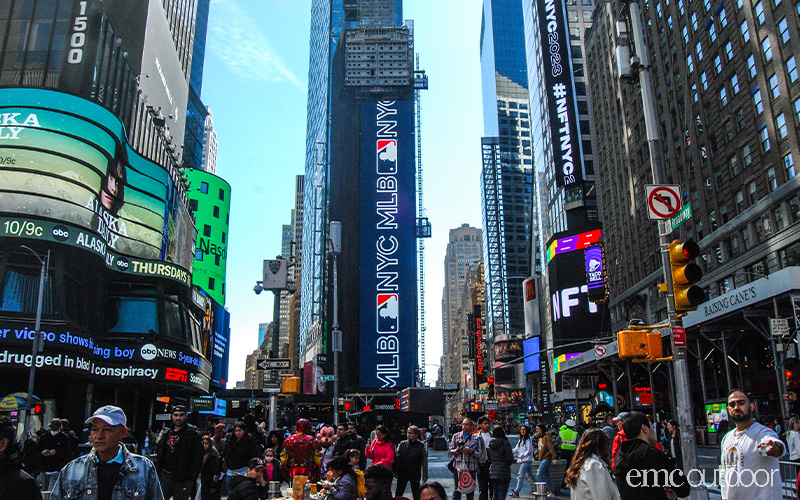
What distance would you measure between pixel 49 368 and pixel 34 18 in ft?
73.1

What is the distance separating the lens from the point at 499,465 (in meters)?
12.4

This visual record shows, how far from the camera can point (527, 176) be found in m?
176

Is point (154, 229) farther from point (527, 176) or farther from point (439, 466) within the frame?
point (527, 176)

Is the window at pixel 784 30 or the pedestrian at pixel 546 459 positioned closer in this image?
the pedestrian at pixel 546 459

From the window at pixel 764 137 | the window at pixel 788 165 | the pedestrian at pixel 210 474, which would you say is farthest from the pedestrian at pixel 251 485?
the window at pixel 764 137

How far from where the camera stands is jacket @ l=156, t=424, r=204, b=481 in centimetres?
1015

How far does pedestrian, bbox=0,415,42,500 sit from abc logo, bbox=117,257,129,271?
36422 millimetres

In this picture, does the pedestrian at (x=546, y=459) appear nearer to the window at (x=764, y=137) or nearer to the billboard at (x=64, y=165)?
the billboard at (x=64, y=165)

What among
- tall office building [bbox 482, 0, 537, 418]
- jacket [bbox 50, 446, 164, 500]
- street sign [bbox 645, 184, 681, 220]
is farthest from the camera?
tall office building [bbox 482, 0, 537, 418]

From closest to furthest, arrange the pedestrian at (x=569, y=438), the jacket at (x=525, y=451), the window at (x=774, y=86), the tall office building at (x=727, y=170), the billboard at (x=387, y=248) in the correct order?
1. the jacket at (x=525, y=451)
2. the pedestrian at (x=569, y=438)
3. the tall office building at (x=727, y=170)
4. the window at (x=774, y=86)
5. the billboard at (x=387, y=248)

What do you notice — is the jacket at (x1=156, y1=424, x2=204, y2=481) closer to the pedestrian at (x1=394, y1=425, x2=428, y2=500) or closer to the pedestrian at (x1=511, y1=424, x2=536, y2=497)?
the pedestrian at (x1=394, y1=425, x2=428, y2=500)

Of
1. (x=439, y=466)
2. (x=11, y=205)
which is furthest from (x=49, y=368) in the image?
(x=439, y=466)

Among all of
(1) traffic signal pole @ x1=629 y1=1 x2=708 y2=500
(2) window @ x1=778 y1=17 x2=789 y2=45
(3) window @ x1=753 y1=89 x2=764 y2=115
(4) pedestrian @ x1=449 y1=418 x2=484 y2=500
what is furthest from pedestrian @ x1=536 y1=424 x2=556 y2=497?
(3) window @ x1=753 y1=89 x2=764 y2=115

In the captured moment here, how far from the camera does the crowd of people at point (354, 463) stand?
15.3 ft
